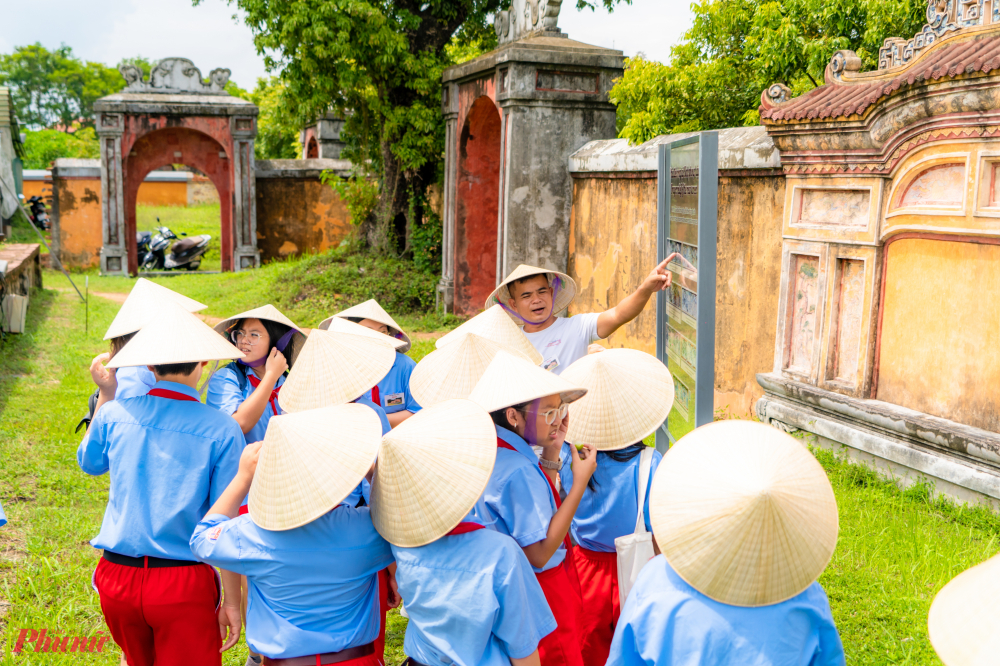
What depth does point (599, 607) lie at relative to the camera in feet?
9.71

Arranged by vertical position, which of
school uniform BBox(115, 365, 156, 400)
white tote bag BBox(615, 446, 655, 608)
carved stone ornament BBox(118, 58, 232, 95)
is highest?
carved stone ornament BBox(118, 58, 232, 95)

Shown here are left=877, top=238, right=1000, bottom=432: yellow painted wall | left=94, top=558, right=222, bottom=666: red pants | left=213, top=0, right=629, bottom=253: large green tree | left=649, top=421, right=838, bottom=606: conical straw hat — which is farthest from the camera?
left=213, top=0, right=629, bottom=253: large green tree

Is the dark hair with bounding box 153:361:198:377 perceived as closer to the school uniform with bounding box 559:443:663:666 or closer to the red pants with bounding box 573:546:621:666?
the school uniform with bounding box 559:443:663:666

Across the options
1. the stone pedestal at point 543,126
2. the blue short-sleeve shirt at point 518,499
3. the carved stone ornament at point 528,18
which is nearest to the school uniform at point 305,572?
the blue short-sleeve shirt at point 518,499

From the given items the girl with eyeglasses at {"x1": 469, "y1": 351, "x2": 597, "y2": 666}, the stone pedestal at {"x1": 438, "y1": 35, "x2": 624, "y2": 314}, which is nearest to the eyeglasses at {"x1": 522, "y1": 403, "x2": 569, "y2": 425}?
the girl with eyeglasses at {"x1": 469, "y1": 351, "x2": 597, "y2": 666}

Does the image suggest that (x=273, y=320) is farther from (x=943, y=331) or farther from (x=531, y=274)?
(x=943, y=331)

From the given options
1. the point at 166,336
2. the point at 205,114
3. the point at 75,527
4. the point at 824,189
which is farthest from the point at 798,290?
the point at 205,114

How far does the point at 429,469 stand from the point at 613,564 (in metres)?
1.15

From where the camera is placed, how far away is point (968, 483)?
4406mm

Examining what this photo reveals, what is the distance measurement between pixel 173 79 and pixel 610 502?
1729 cm

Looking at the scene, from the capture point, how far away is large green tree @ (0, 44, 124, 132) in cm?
4922

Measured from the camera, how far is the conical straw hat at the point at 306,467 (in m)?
2.17

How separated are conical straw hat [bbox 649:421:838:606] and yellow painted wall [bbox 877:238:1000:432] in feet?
10.8

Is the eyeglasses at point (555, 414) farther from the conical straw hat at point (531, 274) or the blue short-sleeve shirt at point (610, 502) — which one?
the conical straw hat at point (531, 274)
